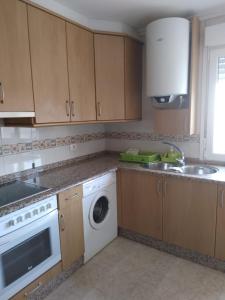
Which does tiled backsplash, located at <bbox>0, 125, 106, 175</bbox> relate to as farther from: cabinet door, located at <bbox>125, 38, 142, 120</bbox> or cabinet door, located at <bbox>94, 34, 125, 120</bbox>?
cabinet door, located at <bbox>125, 38, 142, 120</bbox>

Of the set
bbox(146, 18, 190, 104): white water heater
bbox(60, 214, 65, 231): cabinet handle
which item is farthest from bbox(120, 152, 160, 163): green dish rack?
bbox(60, 214, 65, 231): cabinet handle

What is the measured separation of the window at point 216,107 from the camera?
2.12 meters

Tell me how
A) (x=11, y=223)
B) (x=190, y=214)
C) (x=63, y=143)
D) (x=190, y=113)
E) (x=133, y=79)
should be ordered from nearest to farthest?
(x=11, y=223)
(x=190, y=214)
(x=190, y=113)
(x=63, y=143)
(x=133, y=79)

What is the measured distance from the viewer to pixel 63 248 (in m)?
1.73

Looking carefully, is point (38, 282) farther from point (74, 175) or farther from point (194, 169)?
point (194, 169)

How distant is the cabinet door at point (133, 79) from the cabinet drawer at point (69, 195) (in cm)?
102

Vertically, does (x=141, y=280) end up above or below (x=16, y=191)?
below

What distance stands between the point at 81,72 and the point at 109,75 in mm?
338

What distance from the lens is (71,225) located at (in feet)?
5.87

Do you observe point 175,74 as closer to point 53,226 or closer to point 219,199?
point 219,199

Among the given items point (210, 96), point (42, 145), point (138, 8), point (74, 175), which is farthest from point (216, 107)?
point (42, 145)

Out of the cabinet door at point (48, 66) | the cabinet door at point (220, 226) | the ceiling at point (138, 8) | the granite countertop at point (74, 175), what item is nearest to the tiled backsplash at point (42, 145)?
the granite countertop at point (74, 175)

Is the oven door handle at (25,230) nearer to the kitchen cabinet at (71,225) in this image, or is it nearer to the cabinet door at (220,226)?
the kitchen cabinet at (71,225)

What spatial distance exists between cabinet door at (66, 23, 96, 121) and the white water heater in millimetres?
570
